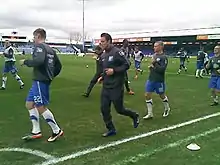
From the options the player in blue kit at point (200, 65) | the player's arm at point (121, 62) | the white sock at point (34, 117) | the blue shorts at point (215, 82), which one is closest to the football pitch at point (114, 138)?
the white sock at point (34, 117)

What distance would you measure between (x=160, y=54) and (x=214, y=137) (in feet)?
7.88

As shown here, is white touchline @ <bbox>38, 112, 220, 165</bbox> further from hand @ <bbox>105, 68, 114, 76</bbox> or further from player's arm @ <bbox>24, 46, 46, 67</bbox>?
player's arm @ <bbox>24, 46, 46, 67</bbox>

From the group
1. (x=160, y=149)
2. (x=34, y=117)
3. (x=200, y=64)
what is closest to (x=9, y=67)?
(x=34, y=117)

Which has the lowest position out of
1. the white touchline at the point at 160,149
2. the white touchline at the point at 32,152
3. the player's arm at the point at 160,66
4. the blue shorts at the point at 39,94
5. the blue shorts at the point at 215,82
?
the white touchline at the point at 160,149

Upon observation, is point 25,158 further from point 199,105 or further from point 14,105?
point 199,105

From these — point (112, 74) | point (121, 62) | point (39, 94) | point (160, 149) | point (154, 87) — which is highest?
point (121, 62)

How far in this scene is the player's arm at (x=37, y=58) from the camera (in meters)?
5.50

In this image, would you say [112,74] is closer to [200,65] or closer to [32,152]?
[32,152]

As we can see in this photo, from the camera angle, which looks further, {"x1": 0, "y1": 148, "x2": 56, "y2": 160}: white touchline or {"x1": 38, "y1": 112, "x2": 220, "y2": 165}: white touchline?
{"x1": 0, "y1": 148, "x2": 56, "y2": 160}: white touchline

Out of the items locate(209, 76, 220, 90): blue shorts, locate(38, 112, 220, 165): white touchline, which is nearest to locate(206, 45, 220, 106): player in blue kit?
locate(209, 76, 220, 90): blue shorts

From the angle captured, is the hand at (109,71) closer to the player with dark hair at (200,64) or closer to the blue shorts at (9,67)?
the blue shorts at (9,67)

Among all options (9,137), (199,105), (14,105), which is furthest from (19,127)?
(199,105)

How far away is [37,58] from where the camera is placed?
5512 mm

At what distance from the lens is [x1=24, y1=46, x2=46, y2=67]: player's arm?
18.0ft
